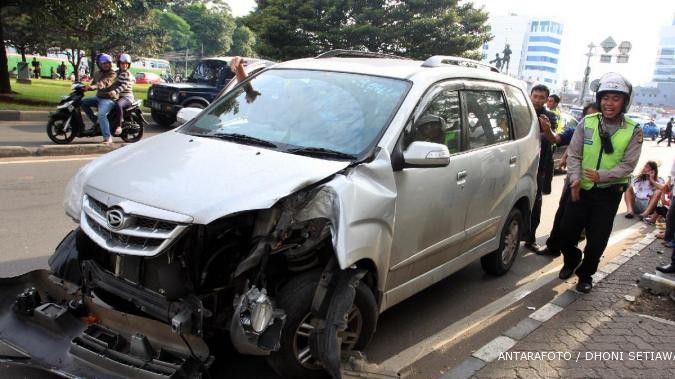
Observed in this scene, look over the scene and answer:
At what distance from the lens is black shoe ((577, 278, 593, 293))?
5000mm

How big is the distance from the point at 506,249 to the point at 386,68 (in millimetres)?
2372

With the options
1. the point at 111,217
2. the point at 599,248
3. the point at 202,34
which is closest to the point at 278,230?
the point at 111,217

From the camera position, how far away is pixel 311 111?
364 centimetres

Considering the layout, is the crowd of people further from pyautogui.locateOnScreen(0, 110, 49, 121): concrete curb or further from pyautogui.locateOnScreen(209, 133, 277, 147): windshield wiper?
pyautogui.locateOnScreen(0, 110, 49, 121): concrete curb

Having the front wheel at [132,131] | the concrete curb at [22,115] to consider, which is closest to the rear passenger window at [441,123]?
the front wheel at [132,131]

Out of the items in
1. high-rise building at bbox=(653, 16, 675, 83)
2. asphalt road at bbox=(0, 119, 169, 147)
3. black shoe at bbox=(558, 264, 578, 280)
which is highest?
high-rise building at bbox=(653, 16, 675, 83)

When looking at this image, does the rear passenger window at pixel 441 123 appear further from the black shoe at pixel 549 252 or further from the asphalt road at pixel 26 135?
the asphalt road at pixel 26 135

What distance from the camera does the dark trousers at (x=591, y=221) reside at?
4.84m

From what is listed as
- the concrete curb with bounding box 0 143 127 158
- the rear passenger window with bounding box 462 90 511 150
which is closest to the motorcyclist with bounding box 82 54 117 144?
the concrete curb with bounding box 0 143 127 158

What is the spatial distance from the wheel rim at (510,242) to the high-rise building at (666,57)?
13067 cm

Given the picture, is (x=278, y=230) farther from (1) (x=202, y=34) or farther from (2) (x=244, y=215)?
(1) (x=202, y=34)

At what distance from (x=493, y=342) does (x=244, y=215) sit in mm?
2092

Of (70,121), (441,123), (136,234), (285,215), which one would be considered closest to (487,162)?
(441,123)

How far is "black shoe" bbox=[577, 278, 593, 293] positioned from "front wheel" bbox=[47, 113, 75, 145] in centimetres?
855
